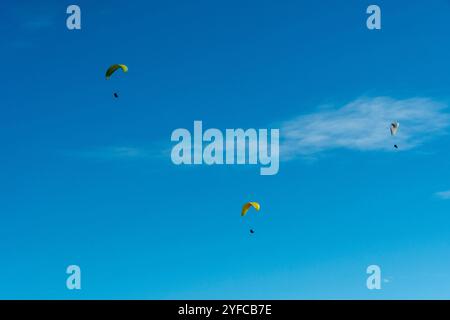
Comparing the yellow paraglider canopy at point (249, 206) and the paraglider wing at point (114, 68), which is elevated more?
the paraglider wing at point (114, 68)

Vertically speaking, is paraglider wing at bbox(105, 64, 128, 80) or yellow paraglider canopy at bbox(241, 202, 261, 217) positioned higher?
paraglider wing at bbox(105, 64, 128, 80)
